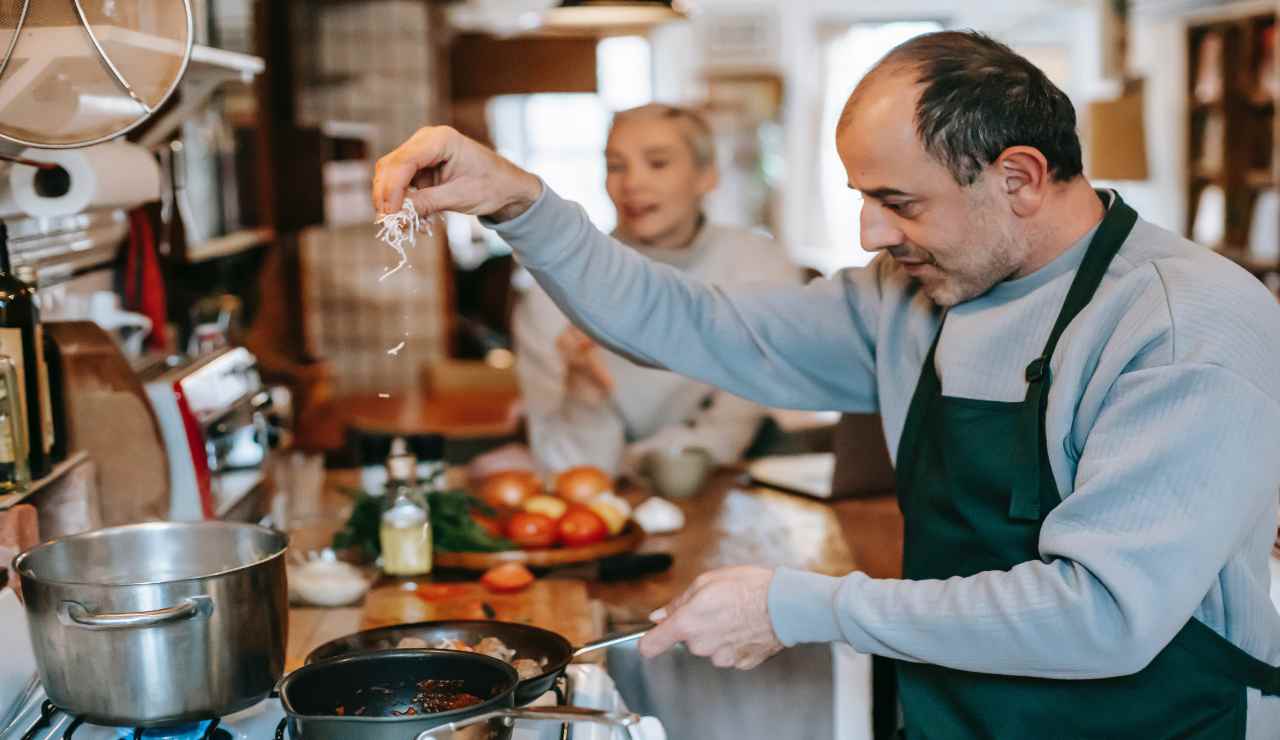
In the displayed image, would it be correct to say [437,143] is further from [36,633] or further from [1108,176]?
[1108,176]

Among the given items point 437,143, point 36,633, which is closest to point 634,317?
point 437,143

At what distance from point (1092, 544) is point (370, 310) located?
472 cm

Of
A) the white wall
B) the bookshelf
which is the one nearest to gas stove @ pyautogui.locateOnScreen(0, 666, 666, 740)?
the bookshelf

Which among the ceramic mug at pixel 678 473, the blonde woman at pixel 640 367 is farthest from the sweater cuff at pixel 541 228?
the blonde woman at pixel 640 367

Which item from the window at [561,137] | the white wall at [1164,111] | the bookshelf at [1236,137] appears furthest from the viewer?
the window at [561,137]

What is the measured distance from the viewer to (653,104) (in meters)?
3.29

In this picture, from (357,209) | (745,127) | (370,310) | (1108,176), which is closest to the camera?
(357,209)

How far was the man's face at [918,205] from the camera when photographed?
4.92 ft

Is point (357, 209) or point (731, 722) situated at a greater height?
point (357, 209)

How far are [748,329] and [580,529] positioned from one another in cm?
51

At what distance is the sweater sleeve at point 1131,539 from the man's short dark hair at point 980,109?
0.95 feet

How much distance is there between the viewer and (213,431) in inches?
85.7

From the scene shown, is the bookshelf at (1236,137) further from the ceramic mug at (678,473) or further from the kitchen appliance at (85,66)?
the kitchen appliance at (85,66)

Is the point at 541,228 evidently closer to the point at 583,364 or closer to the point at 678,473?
the point at 678,473
